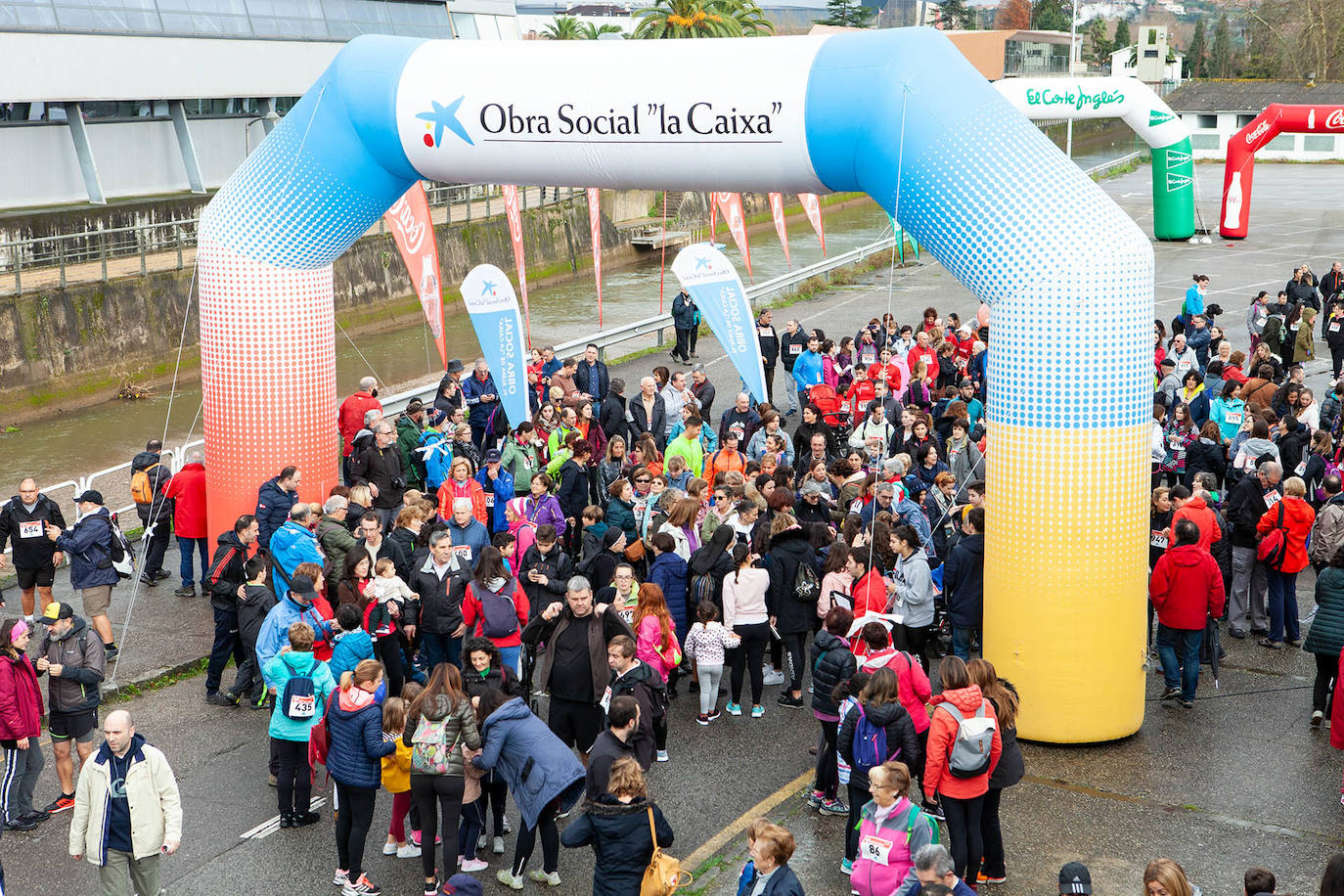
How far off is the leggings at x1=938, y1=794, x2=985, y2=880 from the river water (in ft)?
29.3

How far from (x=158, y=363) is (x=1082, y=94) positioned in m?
17.2

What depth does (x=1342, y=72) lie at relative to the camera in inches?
2928

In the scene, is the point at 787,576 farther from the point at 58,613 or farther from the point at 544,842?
the point at 58,613

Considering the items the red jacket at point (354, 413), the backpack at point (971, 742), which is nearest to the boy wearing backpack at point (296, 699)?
the backpack at point (971, 742)

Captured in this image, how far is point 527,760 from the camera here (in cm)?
733

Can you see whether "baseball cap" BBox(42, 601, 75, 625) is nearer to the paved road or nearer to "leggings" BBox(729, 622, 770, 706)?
the paved road

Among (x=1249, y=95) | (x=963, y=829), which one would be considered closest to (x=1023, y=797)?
(x=963, y=829)

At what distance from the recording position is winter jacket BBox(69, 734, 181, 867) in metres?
6.83

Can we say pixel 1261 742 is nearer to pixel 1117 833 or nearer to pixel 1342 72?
pixel 1117 833

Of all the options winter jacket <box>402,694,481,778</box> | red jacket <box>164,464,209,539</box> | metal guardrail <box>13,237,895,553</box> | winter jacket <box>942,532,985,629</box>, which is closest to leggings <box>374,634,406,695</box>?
winter jacket <box>402,694,481,778</box>

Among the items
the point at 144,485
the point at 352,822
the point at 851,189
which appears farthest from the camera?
the point at 144,485

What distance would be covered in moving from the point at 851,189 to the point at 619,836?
17.9 ft

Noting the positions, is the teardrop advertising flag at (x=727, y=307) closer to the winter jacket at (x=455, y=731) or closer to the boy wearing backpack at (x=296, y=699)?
the boy wearing backpack at (x=296, y=699)

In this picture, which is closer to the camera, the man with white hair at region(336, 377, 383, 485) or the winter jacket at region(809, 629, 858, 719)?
the winter jacket at region(809, 629, 858, 719)
